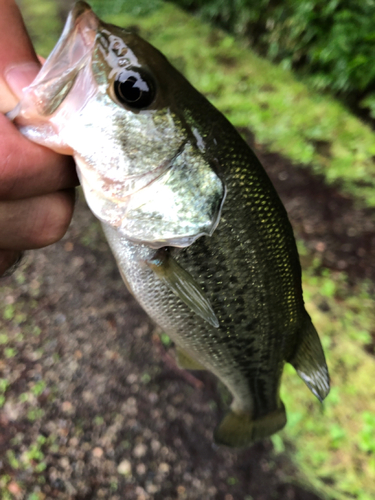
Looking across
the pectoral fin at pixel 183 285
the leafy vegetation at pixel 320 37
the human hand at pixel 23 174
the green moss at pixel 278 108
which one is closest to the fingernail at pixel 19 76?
the human hand at pixel 23 174

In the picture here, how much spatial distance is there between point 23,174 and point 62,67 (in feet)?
0.79

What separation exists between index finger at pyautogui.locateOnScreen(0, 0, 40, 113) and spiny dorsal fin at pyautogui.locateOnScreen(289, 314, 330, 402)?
1057mm

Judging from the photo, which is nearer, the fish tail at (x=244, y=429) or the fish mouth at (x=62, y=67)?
the fish mouth at (x=62, y=67)

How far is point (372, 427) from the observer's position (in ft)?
6.63

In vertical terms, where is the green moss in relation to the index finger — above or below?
below

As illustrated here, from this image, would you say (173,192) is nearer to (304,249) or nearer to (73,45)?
(73,45)

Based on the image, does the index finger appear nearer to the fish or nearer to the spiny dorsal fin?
the fish


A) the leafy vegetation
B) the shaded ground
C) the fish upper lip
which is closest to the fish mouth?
the fish upper lip

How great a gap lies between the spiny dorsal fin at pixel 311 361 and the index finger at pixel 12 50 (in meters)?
1.06

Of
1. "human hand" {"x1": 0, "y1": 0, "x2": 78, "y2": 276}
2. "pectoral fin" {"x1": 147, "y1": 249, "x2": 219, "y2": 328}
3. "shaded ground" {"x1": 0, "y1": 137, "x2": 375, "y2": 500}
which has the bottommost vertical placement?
"shaded ground" {"x1": 0, "y1": 137, "x2": 375, "y2": 500}

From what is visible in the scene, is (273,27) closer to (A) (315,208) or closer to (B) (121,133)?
(A) (315,208)

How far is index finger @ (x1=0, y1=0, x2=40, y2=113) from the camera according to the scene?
733 mm

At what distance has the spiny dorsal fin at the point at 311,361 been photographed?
1.11 m

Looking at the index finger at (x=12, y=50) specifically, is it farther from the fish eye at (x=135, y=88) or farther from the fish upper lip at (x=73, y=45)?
the fish eye at (x=135, y=88)
